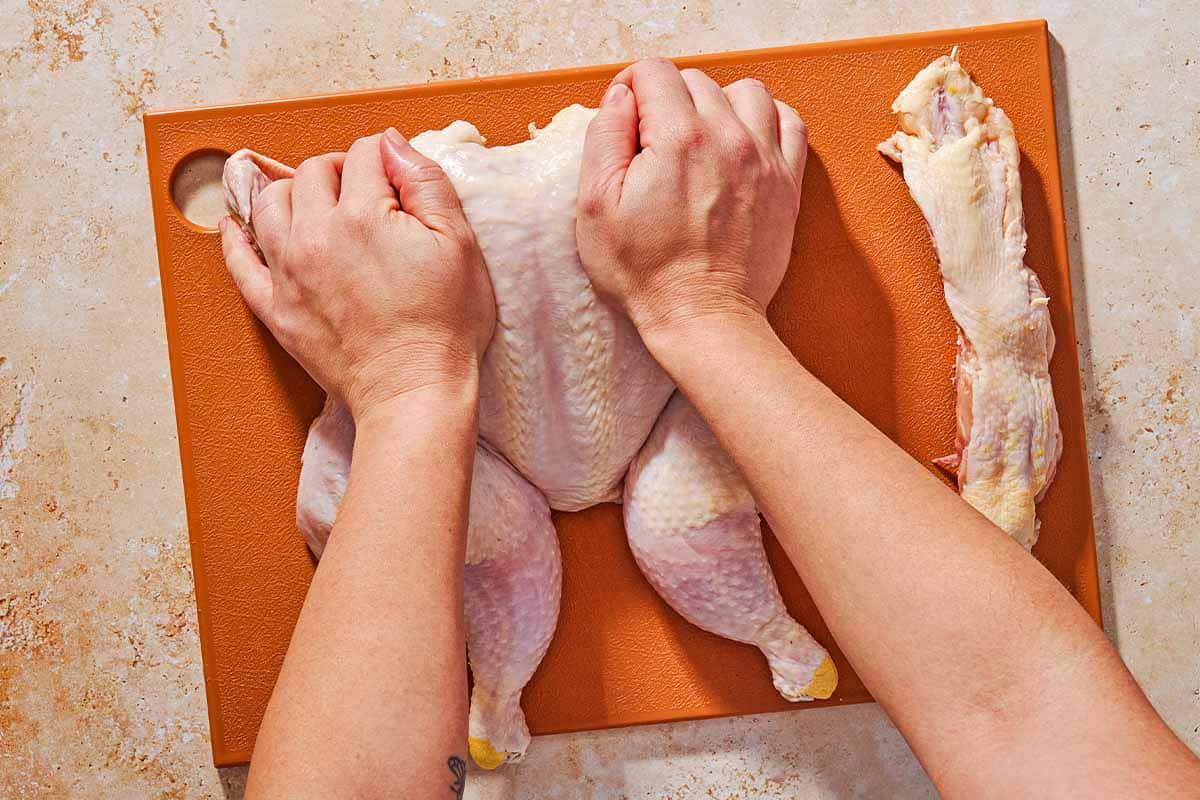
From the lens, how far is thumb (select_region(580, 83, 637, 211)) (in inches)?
39.0

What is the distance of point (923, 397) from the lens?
1.19 m

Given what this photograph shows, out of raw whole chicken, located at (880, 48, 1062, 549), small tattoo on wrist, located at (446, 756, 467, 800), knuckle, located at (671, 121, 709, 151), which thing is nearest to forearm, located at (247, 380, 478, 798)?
small tattoo on wrist, located at (446, 756, 467, 800)

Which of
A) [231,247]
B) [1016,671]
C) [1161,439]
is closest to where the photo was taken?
[1016,671]

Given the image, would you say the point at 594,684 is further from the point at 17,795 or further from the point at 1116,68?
the point at 1116,68

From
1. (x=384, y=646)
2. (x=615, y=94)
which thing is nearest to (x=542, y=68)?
(x=615, y=94)

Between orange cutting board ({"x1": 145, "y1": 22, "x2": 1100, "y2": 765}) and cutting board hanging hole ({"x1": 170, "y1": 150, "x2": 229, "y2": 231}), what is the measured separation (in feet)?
0.06

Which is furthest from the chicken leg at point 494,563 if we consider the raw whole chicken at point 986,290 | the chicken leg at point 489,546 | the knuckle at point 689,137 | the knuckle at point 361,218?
the raw whole chicken at point 986,290

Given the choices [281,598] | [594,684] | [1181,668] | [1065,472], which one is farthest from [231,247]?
[1181,668]

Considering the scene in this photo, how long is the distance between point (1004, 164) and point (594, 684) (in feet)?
2.57

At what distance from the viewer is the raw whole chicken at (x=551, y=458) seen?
101 centimetres

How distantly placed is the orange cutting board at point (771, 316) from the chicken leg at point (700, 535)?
0.07m

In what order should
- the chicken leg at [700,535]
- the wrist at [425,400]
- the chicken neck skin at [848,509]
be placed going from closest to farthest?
the chicken neck skin at [848,509], the wrist at [425,400], the chicken leg at [700,535]

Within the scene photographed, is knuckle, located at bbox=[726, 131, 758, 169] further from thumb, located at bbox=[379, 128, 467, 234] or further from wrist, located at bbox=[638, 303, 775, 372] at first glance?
thumb, located at bbox=[379, 128, 467, 234]

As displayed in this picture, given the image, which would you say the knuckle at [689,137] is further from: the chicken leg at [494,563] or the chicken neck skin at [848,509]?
the chicken leg at [494,563]
